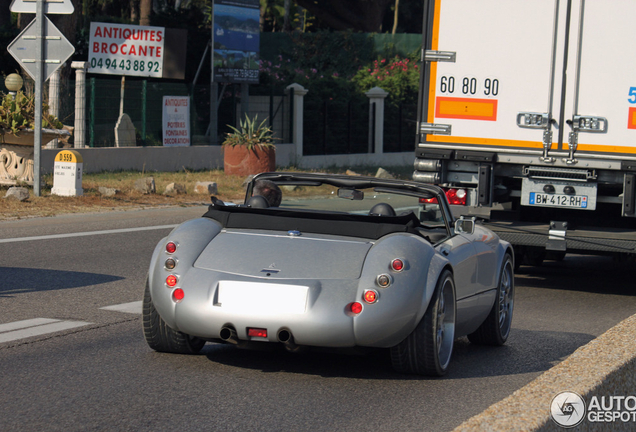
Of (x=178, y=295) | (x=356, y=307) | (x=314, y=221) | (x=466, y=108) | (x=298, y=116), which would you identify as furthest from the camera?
(x=298, y=116)

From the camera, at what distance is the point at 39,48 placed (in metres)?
17.5

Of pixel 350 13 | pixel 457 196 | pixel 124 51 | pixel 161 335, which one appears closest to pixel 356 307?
pixel 161 335

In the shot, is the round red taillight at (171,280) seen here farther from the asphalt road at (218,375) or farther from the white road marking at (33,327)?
the white road marking at (33,327)

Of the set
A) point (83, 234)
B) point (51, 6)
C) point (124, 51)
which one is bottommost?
point (83, 234)

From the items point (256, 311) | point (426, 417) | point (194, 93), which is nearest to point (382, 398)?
point (426, 417)

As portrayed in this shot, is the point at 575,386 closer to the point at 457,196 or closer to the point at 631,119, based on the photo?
the point at 631,119

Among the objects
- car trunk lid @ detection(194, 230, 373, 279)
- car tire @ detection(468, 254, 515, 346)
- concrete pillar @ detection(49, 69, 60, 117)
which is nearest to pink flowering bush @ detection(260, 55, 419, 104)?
concrete pillar @ detection(49, 69, 60, 117)

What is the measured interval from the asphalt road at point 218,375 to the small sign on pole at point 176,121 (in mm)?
15682

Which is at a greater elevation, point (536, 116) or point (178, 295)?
point (536, 116)

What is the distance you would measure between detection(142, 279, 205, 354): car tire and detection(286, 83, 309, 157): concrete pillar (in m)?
22.9

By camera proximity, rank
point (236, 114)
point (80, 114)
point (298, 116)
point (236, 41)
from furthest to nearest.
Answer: point (298, 116) < point (236, 41) < point (236, 114) < point (80, 114)

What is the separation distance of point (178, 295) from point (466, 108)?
5533mm

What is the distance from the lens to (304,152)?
29859mm

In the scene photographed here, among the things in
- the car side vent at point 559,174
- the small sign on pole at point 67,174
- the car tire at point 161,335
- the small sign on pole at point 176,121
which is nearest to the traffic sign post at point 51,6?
the small sign on pole at point 67,174
